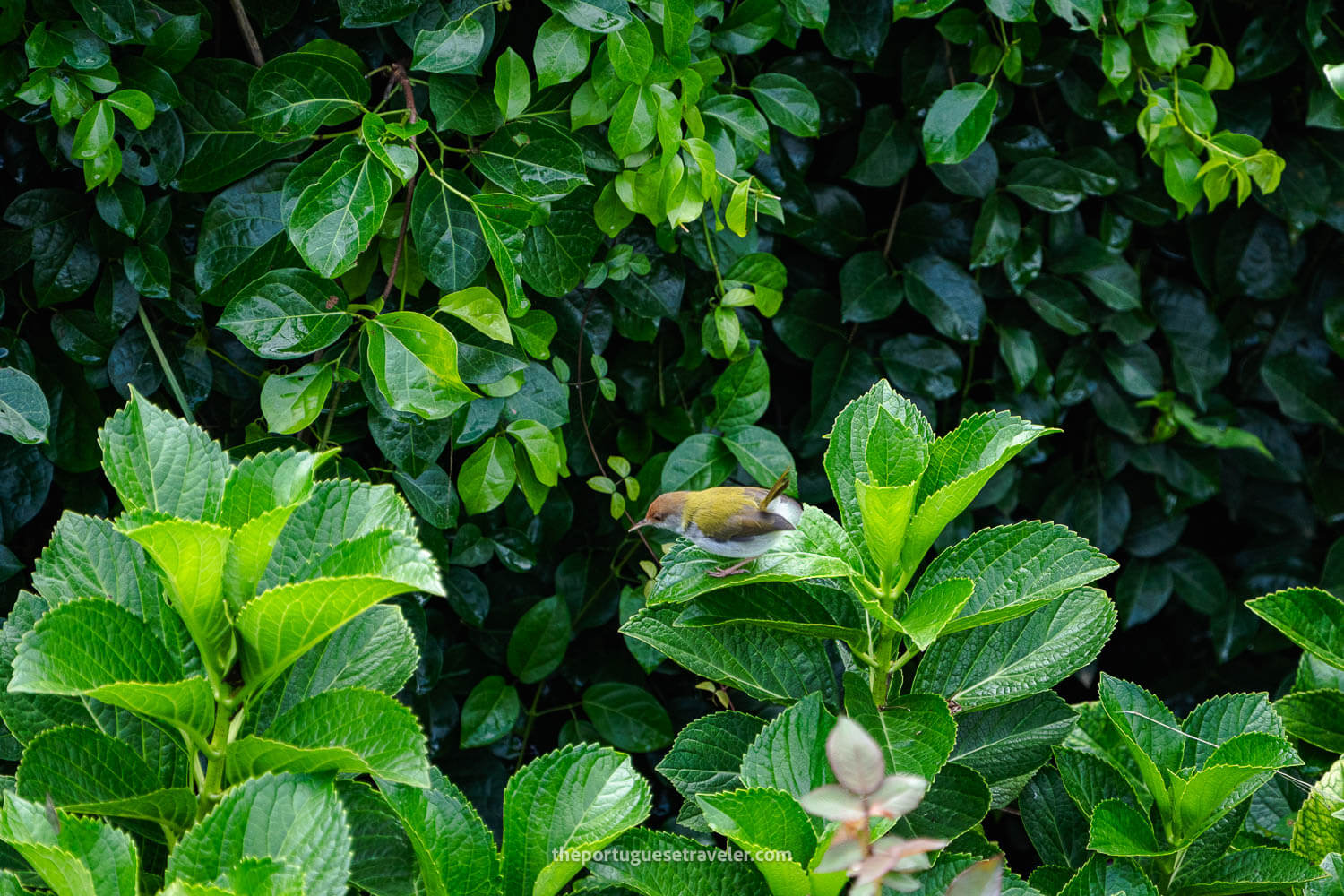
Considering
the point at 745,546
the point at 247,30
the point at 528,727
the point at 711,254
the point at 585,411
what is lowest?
the point at 528,727

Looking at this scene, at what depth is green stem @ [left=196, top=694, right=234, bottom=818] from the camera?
27.6 inches

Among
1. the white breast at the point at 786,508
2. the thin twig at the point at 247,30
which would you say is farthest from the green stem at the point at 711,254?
the thin twig at the point at 247,30

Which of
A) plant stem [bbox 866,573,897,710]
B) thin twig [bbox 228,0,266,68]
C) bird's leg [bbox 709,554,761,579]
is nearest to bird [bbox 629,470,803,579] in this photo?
bird's leg [bbox 709,554,761,579]

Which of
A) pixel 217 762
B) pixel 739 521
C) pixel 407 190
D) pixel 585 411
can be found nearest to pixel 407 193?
pixel 407 190

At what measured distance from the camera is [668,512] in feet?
3.80

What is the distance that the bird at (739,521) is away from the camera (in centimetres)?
90

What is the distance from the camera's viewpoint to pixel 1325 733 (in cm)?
102

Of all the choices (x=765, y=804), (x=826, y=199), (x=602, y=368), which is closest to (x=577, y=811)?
(x=765, y=804)

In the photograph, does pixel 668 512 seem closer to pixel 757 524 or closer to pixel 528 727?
pixel 757 524

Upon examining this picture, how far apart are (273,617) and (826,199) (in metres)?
1.14

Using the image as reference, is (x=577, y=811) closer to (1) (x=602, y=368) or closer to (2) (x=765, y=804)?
(2) (x=765, y=804)

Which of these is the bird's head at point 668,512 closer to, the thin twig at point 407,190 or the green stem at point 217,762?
the thin twig at point 407,190

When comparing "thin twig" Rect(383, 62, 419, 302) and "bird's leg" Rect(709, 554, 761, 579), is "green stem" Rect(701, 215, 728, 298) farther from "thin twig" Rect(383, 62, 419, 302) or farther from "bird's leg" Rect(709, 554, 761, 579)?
"bird's leg" Rect(709, 554, 761, 579)

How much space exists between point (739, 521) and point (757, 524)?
2cm
